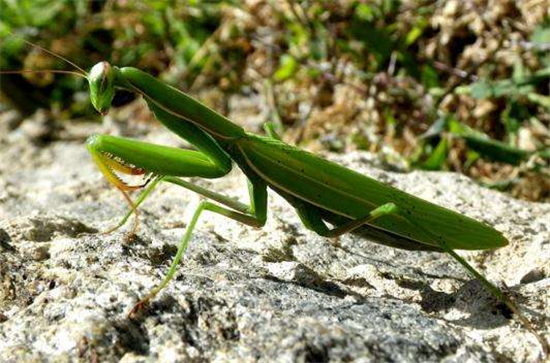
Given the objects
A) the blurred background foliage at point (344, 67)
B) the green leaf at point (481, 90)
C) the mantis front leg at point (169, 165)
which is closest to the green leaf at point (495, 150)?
the blurred background foliage at point (344, 67)

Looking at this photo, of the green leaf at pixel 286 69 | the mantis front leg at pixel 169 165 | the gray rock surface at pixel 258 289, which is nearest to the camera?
A: the gray rock surface at pixel 258 289

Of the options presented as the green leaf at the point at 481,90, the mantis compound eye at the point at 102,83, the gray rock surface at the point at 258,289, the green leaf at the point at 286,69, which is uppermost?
the mantis compound eye at the point at 102,83

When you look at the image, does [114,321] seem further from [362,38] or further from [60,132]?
[60,132]

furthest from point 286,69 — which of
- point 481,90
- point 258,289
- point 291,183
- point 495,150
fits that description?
point 258,289

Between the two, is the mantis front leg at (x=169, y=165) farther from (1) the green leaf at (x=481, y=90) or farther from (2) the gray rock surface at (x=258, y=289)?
(1) the green leaf at (x=481, y=90)

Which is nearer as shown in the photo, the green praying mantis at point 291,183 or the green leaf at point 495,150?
the green praying mantis at point 291,183

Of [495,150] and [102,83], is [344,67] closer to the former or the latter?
[495,150]
